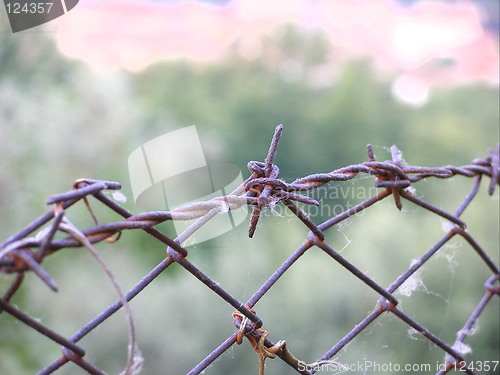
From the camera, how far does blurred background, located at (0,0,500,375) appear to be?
2543 millimetres

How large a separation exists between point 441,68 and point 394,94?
96cm

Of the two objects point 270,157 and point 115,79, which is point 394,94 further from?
point 270,157

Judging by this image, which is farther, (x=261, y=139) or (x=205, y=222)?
(x=261, y=139)

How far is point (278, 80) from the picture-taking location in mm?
8023

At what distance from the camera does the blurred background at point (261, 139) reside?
2.54 metres

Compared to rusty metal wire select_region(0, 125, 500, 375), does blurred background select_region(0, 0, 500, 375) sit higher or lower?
lower

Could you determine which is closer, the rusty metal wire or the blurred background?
the rusty metal wire

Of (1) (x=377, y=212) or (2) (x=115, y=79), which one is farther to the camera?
(2) (x=115, y=79)

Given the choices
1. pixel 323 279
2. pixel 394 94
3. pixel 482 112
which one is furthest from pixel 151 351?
pixel 394 94

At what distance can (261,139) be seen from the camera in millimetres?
7117

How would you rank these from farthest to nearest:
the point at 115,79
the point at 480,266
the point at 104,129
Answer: the point at 115,79 < the point at 104,129 < the point at 480,266

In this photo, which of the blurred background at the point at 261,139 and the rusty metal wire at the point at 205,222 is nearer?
the rusty metal wire at the point at 205,222

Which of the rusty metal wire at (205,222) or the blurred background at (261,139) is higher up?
the rusty metal wire at (205,222)

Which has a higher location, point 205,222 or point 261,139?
point 205,222
